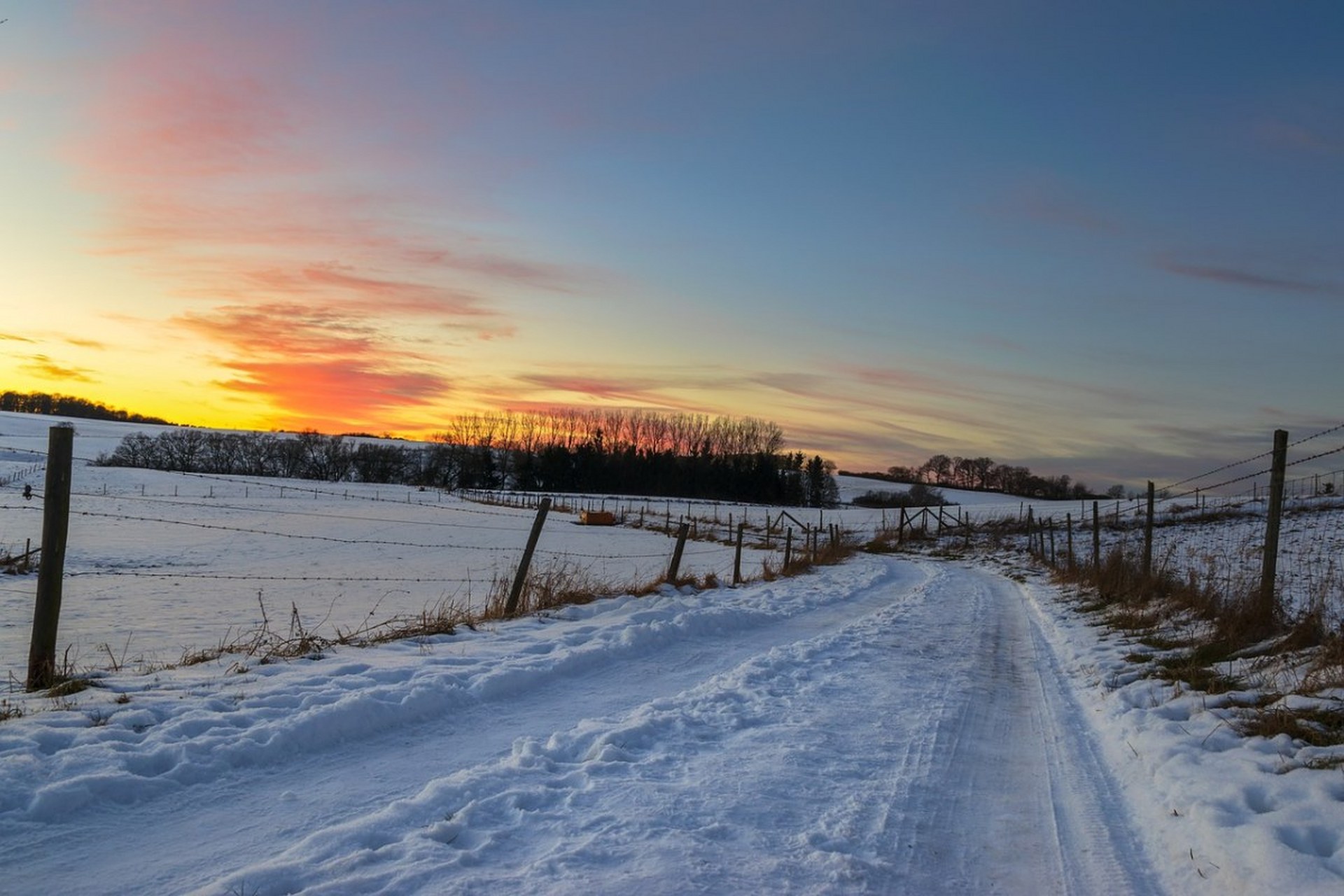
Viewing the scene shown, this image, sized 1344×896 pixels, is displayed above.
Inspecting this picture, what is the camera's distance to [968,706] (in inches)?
288

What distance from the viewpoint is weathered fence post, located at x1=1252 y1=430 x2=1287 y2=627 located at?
28.9 ft

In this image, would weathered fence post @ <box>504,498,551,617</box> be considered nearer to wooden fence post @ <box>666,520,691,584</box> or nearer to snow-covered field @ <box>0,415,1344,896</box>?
snow-covered field @ <box>0,415,1344,896</box>

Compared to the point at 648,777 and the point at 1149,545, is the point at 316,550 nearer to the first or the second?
the point at 1149,545

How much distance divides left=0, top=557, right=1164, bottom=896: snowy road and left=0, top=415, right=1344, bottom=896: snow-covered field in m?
0.02

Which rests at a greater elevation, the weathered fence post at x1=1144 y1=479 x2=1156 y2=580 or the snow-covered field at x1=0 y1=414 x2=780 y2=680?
the weathered fence post at x1=1144 y1=479 x2=1156 y2=580

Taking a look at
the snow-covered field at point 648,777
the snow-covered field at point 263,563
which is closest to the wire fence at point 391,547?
the snow-covered field at point 263,563

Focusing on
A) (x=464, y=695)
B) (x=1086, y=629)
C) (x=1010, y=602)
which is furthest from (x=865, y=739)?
(x=1010, y=602)

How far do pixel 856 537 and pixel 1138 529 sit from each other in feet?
50.4

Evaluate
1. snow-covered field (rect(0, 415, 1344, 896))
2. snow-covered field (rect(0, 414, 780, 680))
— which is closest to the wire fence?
snow-covered field (rect(0, 414, 780, 680))

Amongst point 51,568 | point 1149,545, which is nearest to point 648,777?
point 51,568

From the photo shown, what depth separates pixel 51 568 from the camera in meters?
6.09

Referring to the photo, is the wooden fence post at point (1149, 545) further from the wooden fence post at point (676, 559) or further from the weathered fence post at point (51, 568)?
the weathered fence post at point (51, 568)

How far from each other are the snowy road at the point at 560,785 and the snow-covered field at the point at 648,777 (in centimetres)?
2

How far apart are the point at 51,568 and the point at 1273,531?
12501 millimetres
